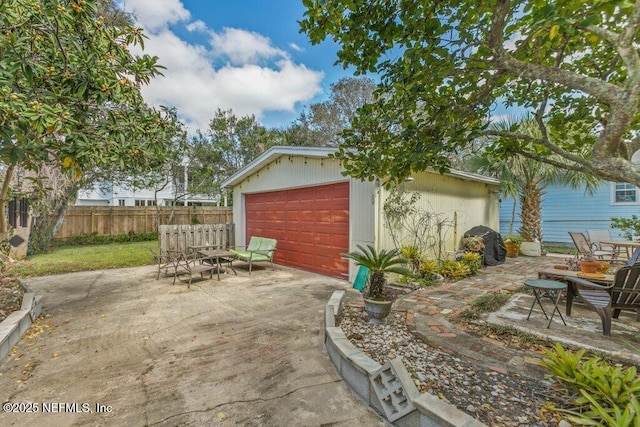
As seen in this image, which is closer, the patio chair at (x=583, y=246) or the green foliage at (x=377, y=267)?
the green foliage at (x=377, y=267)

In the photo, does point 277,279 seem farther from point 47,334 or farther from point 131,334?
point 47,334

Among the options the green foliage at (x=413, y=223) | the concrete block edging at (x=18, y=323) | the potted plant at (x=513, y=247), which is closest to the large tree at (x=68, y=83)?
the concrete block edging at (x=18, y=323)

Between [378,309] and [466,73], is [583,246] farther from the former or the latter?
[466,73]

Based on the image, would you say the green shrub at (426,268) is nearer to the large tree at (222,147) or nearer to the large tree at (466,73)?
the large tree at (466,73)

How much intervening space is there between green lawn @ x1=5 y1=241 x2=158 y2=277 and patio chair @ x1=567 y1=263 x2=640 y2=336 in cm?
1022

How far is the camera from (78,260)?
930 centimetres

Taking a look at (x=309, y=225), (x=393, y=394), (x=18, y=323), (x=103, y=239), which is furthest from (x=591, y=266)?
(x=103, y=239)

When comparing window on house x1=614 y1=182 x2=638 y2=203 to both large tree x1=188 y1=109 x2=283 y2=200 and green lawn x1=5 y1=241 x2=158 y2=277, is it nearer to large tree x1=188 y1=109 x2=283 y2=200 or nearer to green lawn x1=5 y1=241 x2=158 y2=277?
large tree x1=188 y1=109 x2=283 y2=200

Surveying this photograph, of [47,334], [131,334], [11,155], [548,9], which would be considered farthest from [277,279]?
[548,9]

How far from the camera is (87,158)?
11.3 feet

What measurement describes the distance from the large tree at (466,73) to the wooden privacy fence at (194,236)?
7.17m

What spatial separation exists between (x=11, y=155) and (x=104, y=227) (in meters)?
12.9

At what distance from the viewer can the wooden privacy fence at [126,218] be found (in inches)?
515

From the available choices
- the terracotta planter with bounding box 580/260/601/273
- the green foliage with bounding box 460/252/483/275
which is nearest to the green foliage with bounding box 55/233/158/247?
the green foliage with bounding box 460/252/483/275
